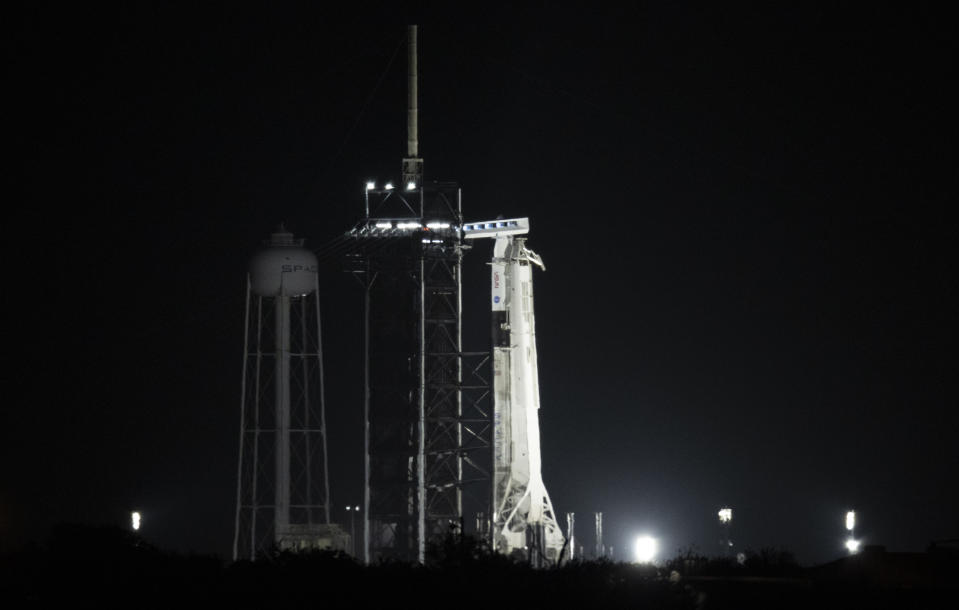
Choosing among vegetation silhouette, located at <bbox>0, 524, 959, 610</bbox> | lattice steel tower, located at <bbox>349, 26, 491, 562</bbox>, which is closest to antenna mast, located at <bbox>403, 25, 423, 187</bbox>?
lattice steel tower, located at <bbox>349, 26, 491, 562</bbox>

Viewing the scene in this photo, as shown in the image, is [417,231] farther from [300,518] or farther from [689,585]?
[689,585]

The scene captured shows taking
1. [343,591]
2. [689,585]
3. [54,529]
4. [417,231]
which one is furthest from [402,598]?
[417,231]

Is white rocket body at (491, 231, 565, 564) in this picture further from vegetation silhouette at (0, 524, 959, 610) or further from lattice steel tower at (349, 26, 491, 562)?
vegetation silhouette at (0, 524, 959, 610)

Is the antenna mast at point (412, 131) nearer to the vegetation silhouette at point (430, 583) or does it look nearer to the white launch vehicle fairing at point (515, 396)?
the white launch vehicle fairing at point (515, 396)

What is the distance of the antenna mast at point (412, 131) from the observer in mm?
83000

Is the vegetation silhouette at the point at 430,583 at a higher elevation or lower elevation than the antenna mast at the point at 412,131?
lower

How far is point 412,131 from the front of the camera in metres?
83.9

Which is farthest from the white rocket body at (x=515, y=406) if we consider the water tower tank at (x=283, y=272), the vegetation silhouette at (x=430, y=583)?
the vegetation silhouette at (x=430, y=583)

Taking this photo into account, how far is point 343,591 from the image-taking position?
34125 millimetres

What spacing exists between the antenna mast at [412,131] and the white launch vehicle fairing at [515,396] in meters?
3.73

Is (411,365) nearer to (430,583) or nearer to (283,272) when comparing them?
(283,272)

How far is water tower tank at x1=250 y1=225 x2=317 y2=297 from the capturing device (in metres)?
79.3

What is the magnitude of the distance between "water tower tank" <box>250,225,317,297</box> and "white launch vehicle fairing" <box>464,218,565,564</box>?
8.08 metres

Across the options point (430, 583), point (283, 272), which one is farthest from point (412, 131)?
point (430, 583)
